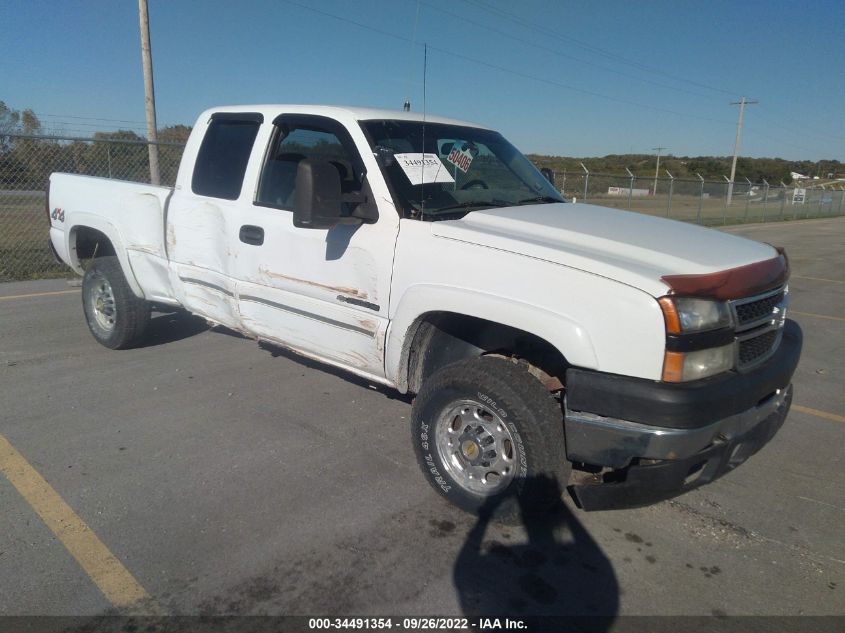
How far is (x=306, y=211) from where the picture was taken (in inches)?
139

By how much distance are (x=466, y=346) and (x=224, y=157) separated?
2.38m

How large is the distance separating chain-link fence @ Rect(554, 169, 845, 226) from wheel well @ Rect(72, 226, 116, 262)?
1615cm

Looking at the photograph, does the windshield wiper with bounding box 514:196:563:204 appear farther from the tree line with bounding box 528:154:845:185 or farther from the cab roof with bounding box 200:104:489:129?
the tree line with bounding box 528:154:845:185

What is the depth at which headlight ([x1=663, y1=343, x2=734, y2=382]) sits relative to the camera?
271 centimetres

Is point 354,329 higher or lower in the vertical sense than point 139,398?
higher

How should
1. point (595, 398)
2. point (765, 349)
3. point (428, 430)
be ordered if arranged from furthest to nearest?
point (428, 430) < point (765, 349) < point (595, 398)

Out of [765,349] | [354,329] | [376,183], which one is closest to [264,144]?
[376,183]

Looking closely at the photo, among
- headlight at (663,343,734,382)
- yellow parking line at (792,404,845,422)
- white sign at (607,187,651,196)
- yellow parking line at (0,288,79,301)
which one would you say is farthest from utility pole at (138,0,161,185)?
white sign at (607,187,651,196)

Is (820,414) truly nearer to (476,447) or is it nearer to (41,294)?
(476,447)

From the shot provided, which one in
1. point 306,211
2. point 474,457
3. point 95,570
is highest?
point 306,211

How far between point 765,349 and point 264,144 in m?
3.29

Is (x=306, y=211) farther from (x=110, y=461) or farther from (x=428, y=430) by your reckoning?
(x=110, y=461)

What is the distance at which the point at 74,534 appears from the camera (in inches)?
124

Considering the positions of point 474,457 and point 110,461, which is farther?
point 110,461
